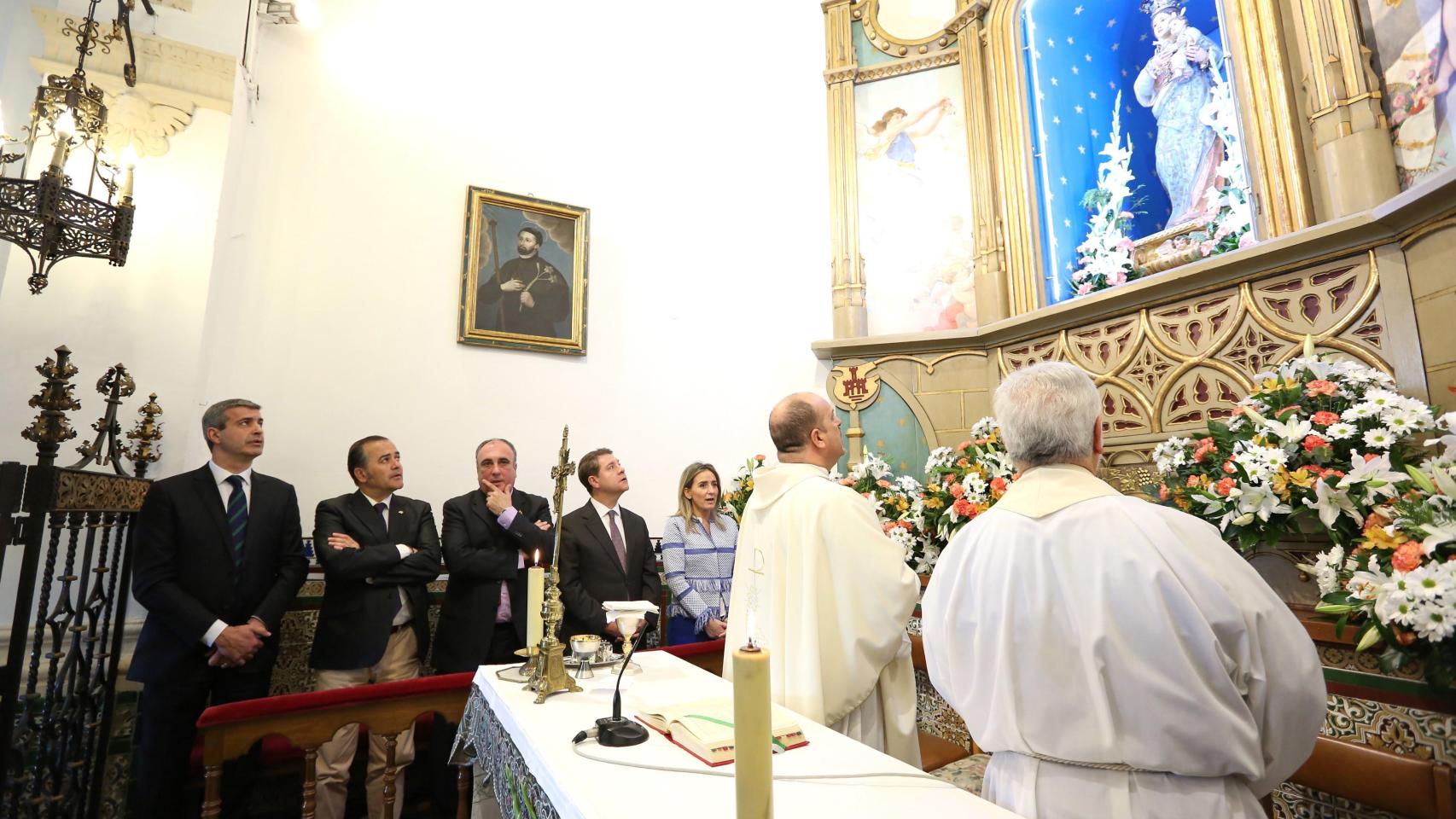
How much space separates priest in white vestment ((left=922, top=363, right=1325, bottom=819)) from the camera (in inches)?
56.3

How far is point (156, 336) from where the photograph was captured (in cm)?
399

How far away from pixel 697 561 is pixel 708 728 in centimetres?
250

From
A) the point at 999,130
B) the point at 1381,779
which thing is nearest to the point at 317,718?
the point at 1381,779

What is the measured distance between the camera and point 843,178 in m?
6.70

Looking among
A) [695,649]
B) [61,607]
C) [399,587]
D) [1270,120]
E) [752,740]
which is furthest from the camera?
[1270,120]

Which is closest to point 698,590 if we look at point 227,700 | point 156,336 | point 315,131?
point 227,700

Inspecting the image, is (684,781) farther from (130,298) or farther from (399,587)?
→ (130,298)

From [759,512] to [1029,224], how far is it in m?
4.45

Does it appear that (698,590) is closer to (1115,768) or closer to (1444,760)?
(1115,768)

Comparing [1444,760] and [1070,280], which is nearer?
[1444,760]

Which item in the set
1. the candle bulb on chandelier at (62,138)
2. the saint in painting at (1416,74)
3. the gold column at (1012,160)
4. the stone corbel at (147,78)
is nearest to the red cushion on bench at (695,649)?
the candle bulb on chandelier at (62,138)

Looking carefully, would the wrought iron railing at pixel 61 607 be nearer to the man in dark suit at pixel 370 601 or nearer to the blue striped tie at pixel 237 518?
the blue striped tie at pixel 237 518

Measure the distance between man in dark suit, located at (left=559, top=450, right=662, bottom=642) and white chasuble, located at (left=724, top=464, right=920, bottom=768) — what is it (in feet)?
4.03

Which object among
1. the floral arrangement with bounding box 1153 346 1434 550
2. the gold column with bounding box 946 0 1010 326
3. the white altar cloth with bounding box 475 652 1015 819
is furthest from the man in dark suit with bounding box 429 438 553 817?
the gold column with bounding box 946 0 1010 326
